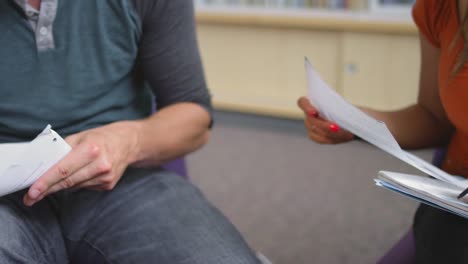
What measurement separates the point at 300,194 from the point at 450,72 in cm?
121

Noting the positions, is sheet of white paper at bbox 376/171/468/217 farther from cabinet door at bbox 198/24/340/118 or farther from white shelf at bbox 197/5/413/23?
cabinet door at bbox 198/24/340/118

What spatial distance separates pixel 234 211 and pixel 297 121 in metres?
0.79

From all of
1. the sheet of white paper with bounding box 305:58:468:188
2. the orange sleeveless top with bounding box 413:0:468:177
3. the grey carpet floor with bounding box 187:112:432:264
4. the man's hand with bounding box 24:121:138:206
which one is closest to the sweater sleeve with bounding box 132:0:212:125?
the man's hand with bounding box 24:121:138:206

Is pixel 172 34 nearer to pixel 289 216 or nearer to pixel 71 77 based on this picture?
pixel 71 77

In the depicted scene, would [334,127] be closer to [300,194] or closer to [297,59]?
[300,194]

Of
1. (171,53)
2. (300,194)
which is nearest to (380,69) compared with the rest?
(300,194)

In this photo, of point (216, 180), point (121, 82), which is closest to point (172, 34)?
point (121, 82)

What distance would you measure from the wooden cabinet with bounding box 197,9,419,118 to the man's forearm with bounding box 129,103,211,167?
138 centimetres

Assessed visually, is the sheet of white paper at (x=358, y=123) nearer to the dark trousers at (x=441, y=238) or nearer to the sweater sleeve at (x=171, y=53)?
the dark trousers at (x=441, y=238)

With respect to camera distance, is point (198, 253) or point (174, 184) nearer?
point (198, 253)

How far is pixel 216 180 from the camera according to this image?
7.12 feet

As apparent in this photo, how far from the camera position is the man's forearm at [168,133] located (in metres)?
0.98

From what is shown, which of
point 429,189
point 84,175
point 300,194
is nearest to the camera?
point 429,189

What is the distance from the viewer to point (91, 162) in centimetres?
83
